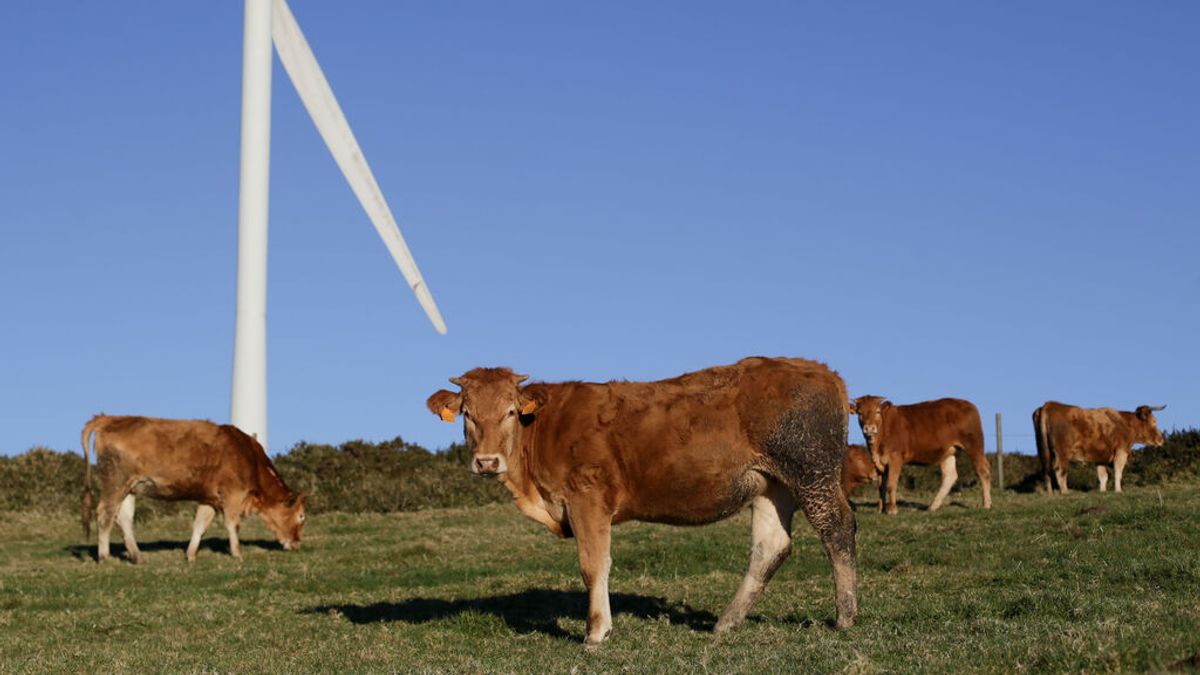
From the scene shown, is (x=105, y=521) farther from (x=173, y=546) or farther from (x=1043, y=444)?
(x=1043, y=444)

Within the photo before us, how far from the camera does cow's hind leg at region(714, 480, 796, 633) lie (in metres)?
11.7

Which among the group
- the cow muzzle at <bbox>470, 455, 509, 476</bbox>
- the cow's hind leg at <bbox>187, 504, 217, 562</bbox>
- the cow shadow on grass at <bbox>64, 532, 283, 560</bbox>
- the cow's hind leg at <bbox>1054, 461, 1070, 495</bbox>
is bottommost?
the cow shadow on grass at <bbox>64, 532, 283, 560</bbox>

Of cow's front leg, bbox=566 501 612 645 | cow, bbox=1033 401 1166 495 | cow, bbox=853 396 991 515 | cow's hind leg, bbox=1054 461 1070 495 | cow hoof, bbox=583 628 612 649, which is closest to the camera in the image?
cow hoof, bbox=583 628 612 649

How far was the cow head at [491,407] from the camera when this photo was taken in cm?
1160

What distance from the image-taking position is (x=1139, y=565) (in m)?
13.4

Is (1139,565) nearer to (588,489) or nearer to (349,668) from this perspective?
(588,489)

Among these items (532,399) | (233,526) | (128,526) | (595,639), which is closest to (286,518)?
(233,526)

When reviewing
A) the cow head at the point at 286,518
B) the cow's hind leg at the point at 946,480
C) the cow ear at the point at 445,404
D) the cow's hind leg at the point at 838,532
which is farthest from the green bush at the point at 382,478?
the cow's hind leg at the point at 838,532

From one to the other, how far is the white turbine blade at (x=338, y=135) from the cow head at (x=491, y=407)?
16.6 meters

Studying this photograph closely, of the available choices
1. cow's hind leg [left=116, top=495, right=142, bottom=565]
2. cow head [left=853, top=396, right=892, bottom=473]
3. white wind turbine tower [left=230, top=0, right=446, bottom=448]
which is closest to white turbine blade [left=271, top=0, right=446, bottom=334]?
white wind turbine tower [left=230, top=0, right=446, bottom=448]

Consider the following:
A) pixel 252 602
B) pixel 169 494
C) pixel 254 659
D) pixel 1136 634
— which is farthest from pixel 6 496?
pixel 1136 634

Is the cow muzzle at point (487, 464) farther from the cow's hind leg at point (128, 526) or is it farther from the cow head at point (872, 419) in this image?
the cow head at point (872, 419)

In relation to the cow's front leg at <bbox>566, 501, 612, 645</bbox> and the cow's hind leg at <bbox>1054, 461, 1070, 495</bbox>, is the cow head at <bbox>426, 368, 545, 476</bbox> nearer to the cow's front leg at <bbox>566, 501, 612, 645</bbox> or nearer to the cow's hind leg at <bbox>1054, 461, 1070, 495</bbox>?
the cow's front leg at <bbox>566, 501, 612, 645</bbox>

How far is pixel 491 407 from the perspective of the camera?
11641 mm
